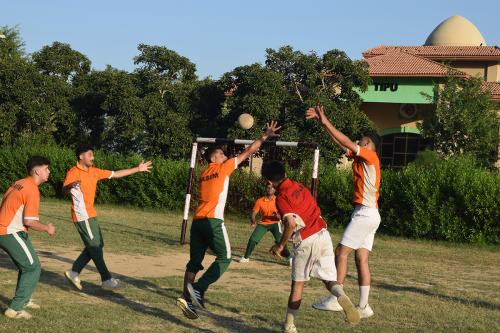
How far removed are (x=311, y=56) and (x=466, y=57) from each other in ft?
50.7

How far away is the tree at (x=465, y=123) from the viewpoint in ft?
104

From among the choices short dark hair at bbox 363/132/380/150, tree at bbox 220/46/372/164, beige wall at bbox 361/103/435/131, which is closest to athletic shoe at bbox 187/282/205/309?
short dark hair at bbox 363/132/380/150

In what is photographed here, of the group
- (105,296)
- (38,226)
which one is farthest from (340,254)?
(38,226)

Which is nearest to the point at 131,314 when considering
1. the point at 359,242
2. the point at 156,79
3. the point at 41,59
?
the point at 359,242

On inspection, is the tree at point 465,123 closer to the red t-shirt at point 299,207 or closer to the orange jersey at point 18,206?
the red t-shirt at point 299,207

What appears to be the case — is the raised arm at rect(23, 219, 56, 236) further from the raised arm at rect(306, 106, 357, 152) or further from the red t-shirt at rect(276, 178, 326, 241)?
the raised arm at rect(306, 106, 357, 152)

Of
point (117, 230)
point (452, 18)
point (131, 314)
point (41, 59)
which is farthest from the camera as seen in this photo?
point (452, 18)

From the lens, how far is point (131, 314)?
328 inches

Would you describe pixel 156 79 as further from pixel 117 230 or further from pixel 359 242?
pixel 359 242

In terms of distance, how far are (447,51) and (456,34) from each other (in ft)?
19.8

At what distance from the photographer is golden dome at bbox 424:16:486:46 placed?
161 ft

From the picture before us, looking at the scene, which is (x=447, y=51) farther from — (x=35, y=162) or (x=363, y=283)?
(x=35, y=162)

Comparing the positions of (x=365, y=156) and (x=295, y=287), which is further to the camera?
(x=365, y=156)

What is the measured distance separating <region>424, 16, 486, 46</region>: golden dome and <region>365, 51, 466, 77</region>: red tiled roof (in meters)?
10.2
